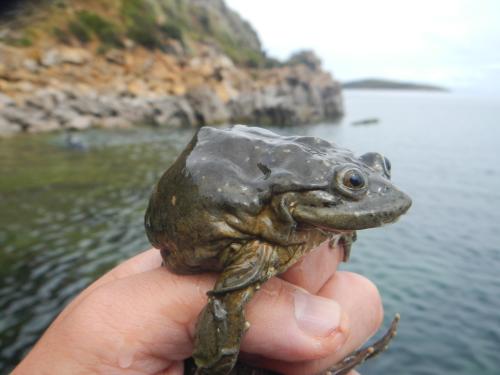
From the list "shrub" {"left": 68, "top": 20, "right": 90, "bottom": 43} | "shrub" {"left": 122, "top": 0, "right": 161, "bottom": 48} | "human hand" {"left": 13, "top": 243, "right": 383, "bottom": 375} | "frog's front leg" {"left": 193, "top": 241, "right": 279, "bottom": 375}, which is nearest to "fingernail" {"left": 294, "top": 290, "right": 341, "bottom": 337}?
"human hand" {"left": 13, "top": 243, "right": 383, "bottom": 375}

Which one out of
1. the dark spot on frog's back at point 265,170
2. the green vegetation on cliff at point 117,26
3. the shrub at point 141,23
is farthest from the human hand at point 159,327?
the shrub at point 141,23

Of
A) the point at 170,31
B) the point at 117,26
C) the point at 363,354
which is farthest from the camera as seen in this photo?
the point at 170,31

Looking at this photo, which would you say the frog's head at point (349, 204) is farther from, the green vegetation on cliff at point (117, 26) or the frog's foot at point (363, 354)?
the green vegetation on cliff at point (117, 26)

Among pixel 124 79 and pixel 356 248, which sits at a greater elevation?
pixel 124 79

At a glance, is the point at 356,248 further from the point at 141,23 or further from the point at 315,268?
the point at 141,23

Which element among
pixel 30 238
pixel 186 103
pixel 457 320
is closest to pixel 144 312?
pixel 457 320

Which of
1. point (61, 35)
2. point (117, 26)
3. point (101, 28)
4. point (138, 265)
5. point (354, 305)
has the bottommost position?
point (354, 305)

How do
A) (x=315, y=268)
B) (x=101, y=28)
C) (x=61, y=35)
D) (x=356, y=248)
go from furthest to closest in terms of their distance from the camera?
(x=101, y=28) → (x=61, y=35) → (x=356, y=248) → (x=315, y=268)

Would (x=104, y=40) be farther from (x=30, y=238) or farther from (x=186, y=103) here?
(x=30, y=238)

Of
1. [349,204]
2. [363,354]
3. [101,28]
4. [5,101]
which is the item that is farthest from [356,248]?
[101,28]
